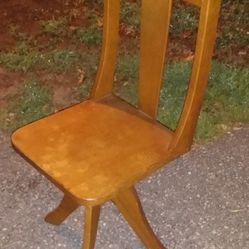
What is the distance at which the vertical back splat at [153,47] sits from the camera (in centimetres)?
168

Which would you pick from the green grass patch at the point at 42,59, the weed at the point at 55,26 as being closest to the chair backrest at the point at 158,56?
the green grass patch at the point at 42,59

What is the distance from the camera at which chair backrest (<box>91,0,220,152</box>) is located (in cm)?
156

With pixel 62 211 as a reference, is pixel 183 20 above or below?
above

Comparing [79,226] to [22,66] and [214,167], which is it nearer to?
[214,167]

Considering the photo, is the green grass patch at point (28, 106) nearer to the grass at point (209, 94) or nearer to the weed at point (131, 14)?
the grass at point (209, 94)

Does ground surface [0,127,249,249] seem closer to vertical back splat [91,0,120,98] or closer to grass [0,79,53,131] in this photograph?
grass [0,79,53,131]

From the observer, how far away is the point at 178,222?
2.22 metres

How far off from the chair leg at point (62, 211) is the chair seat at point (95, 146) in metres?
0.36

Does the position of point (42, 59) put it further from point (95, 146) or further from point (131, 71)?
point (95, 146)

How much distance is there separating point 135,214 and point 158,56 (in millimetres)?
531

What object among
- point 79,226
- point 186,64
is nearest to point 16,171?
point 79,226

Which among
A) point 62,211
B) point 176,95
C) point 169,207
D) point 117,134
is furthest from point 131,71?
point 117,134

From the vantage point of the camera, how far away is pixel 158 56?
1.73 metres

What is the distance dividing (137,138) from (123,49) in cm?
169
